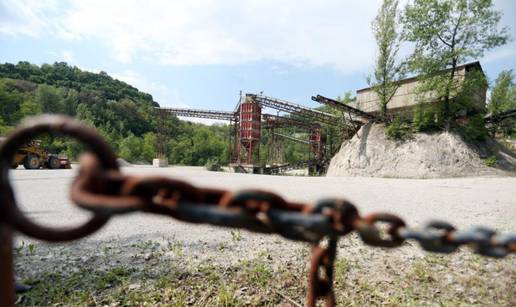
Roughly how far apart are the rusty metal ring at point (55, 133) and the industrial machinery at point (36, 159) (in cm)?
1884

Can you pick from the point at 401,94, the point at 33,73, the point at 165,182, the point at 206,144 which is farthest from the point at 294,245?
the point at 33,73

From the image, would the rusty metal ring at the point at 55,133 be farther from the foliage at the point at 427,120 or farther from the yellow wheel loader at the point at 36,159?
the foliage at the point at 427,120

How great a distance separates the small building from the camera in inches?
796

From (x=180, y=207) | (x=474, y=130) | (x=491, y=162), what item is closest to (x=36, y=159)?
(x=180, y=207)

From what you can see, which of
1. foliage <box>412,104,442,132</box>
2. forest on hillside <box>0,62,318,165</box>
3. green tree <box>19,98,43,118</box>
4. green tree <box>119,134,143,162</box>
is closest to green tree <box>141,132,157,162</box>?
forest on hillside <box>0,62,318,165</box>

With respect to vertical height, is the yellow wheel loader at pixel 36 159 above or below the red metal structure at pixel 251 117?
below

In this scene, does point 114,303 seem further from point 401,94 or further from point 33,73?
point 33,73

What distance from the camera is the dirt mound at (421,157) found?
1742cm

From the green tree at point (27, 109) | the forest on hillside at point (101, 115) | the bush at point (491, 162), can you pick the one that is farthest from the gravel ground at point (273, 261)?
the green tree at point (27, 109)

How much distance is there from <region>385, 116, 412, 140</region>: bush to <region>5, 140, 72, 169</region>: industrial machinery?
25318mm

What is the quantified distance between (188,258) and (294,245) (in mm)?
1379

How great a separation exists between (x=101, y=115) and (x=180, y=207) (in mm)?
69662

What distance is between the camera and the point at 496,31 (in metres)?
18.8

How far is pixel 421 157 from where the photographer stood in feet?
61.8
